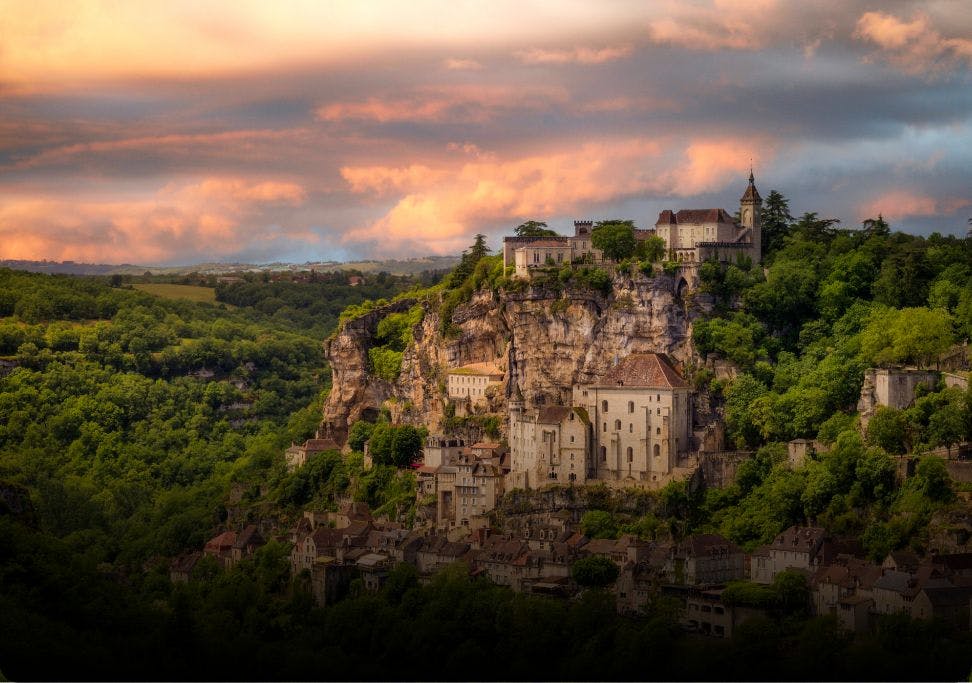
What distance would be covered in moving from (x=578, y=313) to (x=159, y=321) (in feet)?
141

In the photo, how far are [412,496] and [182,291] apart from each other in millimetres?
62731

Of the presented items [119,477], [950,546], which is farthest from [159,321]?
[950,546]

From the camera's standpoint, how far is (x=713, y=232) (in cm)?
6344

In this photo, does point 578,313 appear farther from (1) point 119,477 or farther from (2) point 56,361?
(2) point 56,361

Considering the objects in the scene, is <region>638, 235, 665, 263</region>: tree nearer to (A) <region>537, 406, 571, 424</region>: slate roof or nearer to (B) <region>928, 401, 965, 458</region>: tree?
(A) <region>537, 406, 571, 424</region>: slate roof

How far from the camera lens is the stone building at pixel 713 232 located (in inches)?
2478

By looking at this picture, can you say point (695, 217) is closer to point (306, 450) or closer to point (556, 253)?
point (556, 253)

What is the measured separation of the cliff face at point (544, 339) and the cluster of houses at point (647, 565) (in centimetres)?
623

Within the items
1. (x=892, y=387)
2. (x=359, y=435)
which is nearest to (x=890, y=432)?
(x=892, y=387)

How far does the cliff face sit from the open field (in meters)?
48.6

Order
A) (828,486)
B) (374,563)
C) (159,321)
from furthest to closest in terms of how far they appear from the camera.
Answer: (159,321) < (374,563) < (828,486)

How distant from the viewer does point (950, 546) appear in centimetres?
4900

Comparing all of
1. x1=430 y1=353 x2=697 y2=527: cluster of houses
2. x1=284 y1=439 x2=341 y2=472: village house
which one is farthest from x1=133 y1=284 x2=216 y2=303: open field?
x1=430 y1=353 x2=697 y2=527: cluster of houses

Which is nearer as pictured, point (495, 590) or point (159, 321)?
point (495, 590)
